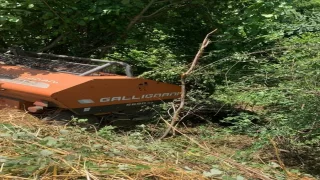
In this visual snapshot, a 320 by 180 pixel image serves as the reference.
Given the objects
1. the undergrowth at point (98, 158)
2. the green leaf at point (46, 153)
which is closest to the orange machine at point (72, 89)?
the undergrowth at point (98, 158)

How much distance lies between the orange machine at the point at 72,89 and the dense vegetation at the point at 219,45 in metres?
0.28

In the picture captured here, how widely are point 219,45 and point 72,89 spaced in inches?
122

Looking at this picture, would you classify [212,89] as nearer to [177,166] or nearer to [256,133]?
[256,133]

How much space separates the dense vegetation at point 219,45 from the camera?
4.84m

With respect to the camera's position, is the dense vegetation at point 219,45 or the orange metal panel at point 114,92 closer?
the dense vegetation at point 219,45

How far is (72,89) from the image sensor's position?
16.4 feet

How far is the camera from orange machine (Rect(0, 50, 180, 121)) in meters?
5.03

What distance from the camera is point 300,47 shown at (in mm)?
5078

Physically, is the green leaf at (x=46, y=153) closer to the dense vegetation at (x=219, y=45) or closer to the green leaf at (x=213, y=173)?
the green leaf at (x=213, y=173)

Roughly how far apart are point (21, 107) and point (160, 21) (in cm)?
394

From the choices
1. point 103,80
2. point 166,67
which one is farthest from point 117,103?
point 166,67

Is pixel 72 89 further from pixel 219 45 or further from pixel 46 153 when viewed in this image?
pixel 219 45

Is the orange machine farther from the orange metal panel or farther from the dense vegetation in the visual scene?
the dense vegetation

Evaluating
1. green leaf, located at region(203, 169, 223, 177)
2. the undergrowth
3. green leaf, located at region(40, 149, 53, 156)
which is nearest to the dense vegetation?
the undergrowth
